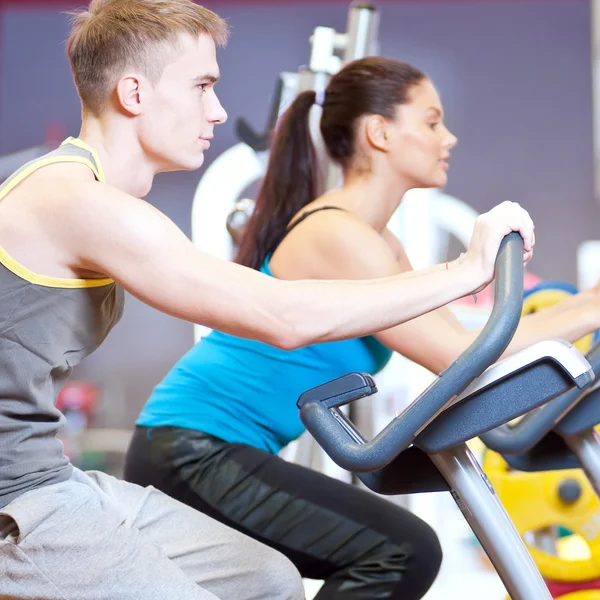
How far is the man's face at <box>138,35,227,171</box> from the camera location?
1363 mm

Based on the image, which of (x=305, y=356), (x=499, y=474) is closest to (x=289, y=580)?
(x=305, y=356)

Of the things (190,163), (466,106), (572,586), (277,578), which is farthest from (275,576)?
(466,106)

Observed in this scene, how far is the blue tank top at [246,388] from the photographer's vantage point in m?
1.73

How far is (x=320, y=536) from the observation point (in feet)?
5.21

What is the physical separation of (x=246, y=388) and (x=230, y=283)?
588mm

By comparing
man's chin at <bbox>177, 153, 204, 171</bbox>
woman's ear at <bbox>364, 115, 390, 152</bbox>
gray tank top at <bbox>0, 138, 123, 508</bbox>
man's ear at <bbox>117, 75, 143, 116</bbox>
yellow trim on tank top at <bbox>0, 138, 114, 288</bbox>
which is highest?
man's ear at <bbox>117, 75, 143, 116</bbox>

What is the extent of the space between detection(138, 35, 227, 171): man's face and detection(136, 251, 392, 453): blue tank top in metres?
0.48

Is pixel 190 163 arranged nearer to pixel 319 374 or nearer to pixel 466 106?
pixel 319 374

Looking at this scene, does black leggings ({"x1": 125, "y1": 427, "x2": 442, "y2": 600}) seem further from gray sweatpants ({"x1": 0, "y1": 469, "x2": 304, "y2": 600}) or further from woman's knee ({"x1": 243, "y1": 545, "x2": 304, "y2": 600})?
gray sweatpants ({"x1": 0, "y1": 469, "x2": 304, "y2": 600})

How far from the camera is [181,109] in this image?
137 cm

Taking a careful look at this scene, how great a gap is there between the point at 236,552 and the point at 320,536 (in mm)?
232

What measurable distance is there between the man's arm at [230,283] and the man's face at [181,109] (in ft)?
0.67

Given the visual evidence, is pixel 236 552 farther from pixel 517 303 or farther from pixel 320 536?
pixel 517 303

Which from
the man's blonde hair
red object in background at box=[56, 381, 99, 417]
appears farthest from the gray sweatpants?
red object in background at box=[56, 381, 99, 417]
